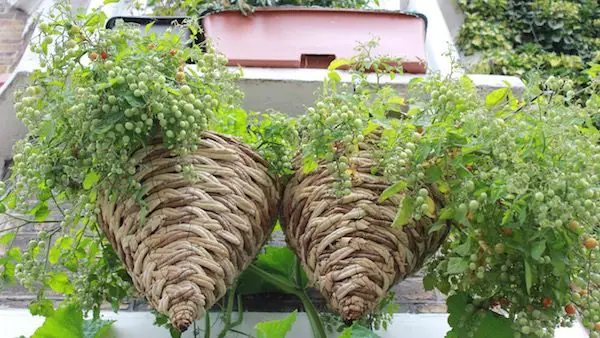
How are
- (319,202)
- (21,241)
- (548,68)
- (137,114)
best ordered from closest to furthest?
1. (137,114)
2. (319,202)
3. (21,241)
4. (548,68)

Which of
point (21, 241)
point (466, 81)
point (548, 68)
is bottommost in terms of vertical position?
point (21, 241)

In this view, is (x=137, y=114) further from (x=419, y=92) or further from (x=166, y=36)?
(x=419, y=92)

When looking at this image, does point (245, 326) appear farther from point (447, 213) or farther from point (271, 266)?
point (447, 213)

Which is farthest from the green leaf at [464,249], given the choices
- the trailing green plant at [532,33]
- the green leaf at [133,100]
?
the trailing green plant at [532,33]

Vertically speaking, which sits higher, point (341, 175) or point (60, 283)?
point (341, 175)

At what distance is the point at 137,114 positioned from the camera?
1.31 metres

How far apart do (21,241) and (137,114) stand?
3.71ft

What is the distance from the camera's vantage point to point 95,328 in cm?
167

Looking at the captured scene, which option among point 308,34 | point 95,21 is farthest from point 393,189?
point 308,34

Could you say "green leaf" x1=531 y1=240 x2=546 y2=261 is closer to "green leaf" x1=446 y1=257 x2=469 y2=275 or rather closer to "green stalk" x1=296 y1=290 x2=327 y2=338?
"green leaf" x1=446 y1=257 x2=469 y2=275

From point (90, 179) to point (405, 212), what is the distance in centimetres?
54

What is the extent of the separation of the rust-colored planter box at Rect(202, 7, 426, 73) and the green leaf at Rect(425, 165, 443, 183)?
100 cm

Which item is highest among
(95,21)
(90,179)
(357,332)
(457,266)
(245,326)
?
(95,21)

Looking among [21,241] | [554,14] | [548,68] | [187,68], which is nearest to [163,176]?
[187,68]
